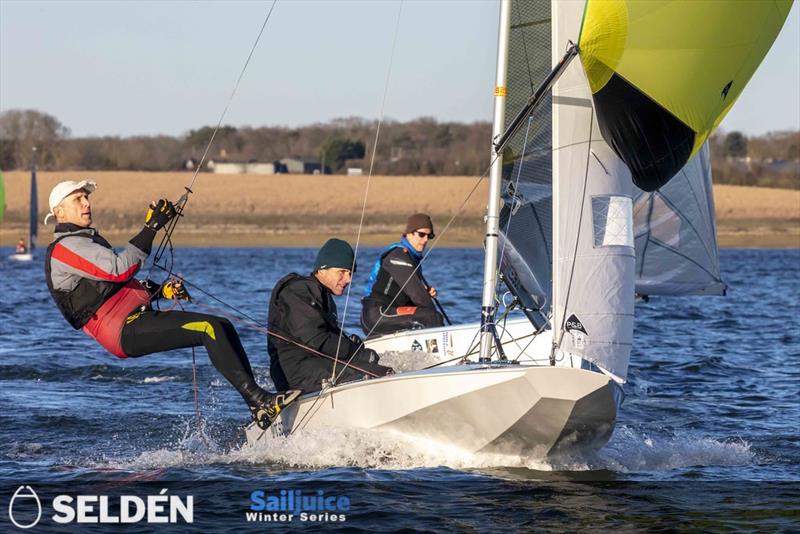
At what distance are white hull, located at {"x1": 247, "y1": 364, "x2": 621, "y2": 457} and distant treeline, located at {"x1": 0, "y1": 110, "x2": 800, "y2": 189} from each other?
222 ft

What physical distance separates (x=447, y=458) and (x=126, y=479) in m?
1.80

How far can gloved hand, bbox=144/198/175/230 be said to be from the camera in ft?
24.4

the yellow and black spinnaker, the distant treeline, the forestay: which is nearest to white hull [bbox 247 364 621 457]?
the yellow and black spinnaker

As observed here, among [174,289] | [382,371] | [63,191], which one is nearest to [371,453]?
[382,371]

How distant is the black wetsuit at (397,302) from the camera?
11016mm

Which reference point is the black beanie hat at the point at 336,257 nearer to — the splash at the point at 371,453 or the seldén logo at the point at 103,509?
the splash at the point at 371,453

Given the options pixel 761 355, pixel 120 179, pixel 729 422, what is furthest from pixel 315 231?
pixel 729 422

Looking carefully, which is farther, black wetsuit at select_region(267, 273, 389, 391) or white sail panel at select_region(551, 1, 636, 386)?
black wetsuit at select_region(267, 273, 389, 391)

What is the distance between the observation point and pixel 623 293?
7.94 metres

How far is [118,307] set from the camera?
7.77 meters

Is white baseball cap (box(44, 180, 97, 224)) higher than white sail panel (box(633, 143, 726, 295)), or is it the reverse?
white baseball cap (box(44, 180, 97, 224))

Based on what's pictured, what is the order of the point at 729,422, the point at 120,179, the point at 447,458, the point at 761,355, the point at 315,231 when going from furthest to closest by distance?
1. the point at 120,179
2. the point at 315,231
3. the point at 761,355
4. the point at 729,422
5. the point at 447,458

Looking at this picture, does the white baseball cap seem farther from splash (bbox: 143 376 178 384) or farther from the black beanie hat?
splash (bbox: 143 376 178 384)

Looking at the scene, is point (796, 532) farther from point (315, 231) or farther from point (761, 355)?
point (315, 231)
